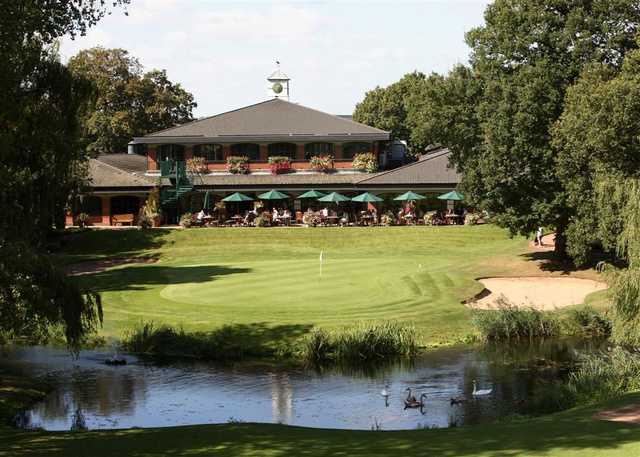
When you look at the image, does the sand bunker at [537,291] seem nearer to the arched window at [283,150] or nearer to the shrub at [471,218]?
the shrub at [471,218]

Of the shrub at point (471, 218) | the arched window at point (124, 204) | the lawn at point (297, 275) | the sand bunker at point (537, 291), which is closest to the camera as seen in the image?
the lawn at point (297, 275)

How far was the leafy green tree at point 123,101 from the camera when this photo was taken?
3423 inches

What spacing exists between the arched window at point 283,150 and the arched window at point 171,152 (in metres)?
7.44

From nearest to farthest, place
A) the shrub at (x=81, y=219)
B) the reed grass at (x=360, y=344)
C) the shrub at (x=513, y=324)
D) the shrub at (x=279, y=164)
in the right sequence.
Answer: the reed grass at (x=360, y=344), the shrub at (x=513, y=324), the shrub at (x=81, y=219), the shrub at (x=279, y=164)

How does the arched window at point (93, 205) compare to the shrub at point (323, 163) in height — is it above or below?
below

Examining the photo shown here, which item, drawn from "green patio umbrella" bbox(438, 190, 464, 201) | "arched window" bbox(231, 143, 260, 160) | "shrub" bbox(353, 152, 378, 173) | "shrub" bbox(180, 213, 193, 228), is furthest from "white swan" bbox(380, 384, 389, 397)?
"arched window" bbox(231, 143, 260, 160)

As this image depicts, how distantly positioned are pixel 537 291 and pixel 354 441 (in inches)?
1022

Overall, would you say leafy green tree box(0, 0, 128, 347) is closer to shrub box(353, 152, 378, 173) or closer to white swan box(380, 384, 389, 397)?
white swan box(380, 384, 389, 397)

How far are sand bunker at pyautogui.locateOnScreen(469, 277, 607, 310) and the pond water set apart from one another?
237 inches

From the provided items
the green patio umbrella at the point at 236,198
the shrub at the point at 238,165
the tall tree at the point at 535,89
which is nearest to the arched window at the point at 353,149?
the shrub at the point at 238,165

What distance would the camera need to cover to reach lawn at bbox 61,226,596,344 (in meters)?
35.4

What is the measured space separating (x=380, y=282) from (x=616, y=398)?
73.0 ft

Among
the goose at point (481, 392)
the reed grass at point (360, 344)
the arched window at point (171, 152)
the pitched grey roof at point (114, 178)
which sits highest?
the arched window at point (171, 152)

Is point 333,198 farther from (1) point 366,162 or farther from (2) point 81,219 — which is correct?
(2) point 81,219
